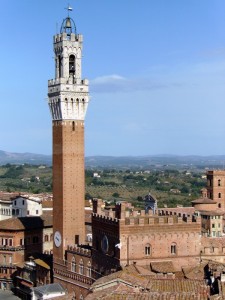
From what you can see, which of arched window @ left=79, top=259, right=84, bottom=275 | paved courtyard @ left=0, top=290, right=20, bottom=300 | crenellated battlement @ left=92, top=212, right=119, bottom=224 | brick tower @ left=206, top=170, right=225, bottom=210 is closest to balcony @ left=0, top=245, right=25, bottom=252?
paved courtyard @ left=0, top=290, right=20, bottom=300

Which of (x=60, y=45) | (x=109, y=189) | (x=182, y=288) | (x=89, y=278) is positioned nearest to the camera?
(x=182, y=288)

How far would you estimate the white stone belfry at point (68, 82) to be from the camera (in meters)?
50.5

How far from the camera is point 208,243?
1908 inches

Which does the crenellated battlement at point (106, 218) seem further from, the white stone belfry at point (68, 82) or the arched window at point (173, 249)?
the white stone belfry at point (68, 82)

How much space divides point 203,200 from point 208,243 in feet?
95.2

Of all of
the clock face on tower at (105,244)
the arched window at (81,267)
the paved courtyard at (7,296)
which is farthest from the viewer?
the paved courtyard at (7,296)

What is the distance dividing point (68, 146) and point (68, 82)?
4.99m

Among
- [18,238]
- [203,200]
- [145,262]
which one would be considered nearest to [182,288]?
[145,262]

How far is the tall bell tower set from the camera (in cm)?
4988

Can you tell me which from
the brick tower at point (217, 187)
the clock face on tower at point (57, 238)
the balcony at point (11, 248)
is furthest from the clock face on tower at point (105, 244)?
the brick tower at point (217, 187)

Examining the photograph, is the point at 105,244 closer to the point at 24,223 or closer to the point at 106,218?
the point at 106,218

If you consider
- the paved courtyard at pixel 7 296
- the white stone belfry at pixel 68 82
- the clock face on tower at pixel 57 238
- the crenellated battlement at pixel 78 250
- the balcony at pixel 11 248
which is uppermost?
the white stone belfry at pixel 68 82

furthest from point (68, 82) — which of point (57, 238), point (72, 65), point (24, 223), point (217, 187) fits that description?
point (217, 187)

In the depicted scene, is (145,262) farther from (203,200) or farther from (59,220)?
(203,200)
